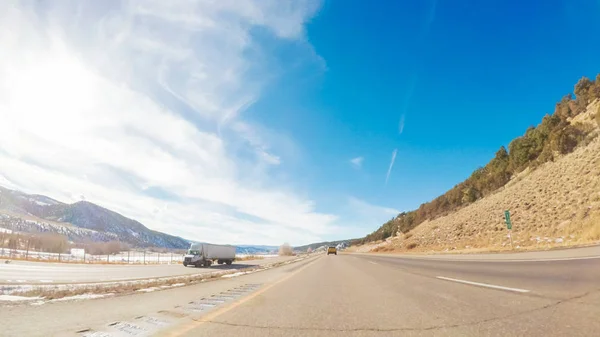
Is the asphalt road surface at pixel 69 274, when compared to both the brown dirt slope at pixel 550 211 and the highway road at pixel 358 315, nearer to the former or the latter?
the highway road at pixel 358 315

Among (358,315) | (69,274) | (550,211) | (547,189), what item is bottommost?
(69,274)

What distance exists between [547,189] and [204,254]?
134 ft

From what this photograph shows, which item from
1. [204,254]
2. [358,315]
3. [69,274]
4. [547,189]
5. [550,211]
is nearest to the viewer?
[358,315]

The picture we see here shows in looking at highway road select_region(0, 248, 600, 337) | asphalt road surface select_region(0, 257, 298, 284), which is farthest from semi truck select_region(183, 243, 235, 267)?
highway road select_region(0, 248, 600, 337)

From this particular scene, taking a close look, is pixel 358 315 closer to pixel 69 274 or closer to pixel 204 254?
pixel 69 274

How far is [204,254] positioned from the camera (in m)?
41.5

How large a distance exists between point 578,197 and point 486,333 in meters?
31.8

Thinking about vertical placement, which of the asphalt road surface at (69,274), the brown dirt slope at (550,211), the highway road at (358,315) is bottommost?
the asphalt road surface at (69,274)

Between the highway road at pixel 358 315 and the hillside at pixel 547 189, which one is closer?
the highway road at pixel 358 315

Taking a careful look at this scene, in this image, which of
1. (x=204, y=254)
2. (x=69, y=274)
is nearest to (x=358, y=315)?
(x=69, y=274)

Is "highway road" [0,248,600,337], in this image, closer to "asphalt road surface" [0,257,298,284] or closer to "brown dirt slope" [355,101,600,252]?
"asphalt road surface" [0,257,298,284]

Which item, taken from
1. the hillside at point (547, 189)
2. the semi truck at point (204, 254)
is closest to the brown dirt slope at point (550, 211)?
the hillside at point (547, 189)

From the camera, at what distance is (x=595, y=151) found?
32500 mm

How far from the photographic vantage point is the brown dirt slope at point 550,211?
23.4m
